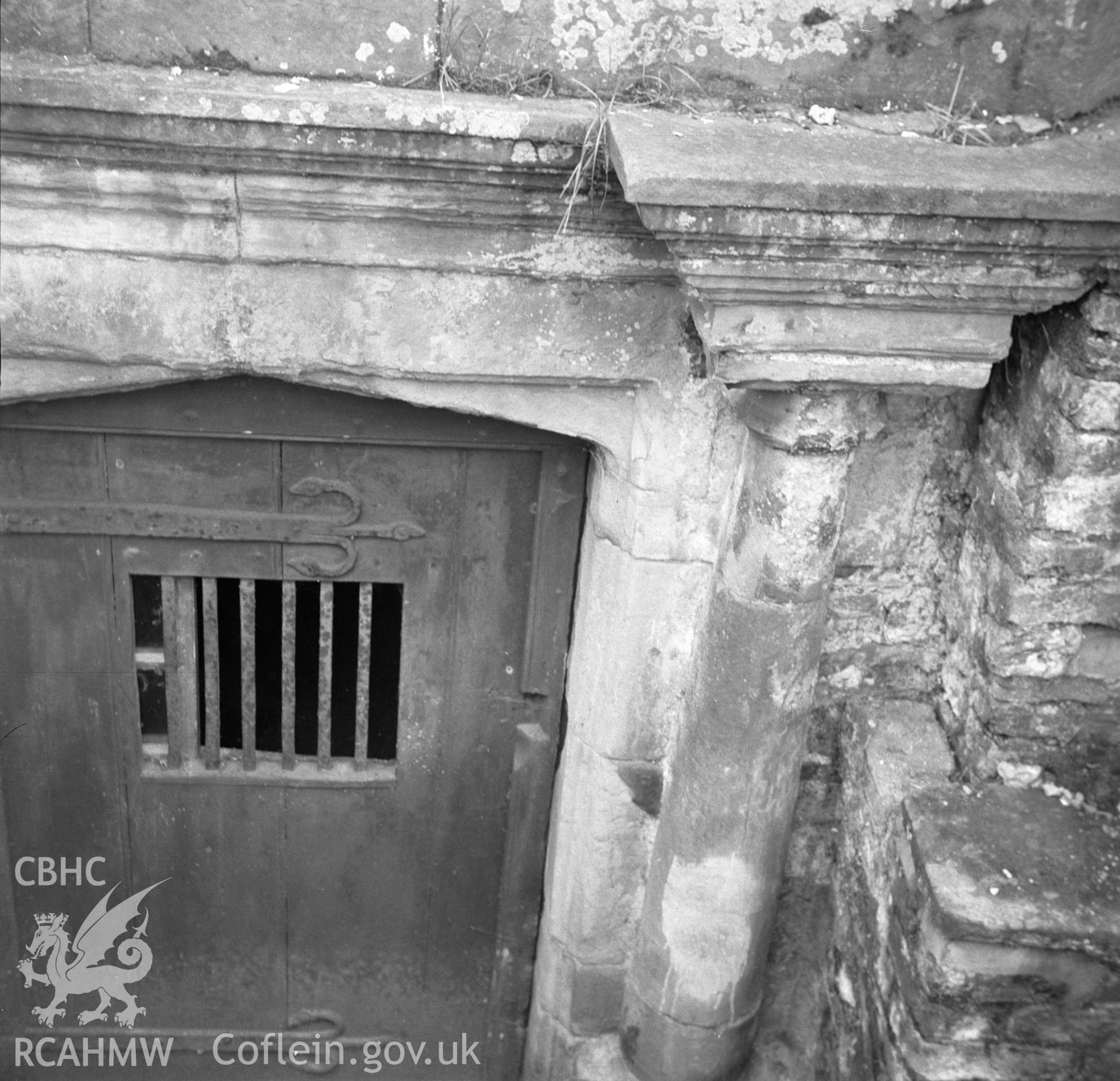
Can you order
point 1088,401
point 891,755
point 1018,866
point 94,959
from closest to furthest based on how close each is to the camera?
1. point 1088,401
2. point 1018,866
3. point 891,755
4. point 94,959

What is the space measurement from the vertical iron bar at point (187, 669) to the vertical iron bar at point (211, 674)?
0.03m

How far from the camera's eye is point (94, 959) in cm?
298

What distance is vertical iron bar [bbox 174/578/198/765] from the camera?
2637 millimetres

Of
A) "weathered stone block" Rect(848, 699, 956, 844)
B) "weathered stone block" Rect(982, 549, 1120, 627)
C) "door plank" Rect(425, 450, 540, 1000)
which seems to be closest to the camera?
"weathered stone block" Rect(982, 549, 1120, 627)

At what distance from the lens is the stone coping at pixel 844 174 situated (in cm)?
176

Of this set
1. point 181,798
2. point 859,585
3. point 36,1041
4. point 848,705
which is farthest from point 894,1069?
point 36,1041

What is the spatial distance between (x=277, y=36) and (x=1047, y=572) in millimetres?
1608

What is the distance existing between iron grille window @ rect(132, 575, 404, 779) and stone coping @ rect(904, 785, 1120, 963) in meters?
1.23

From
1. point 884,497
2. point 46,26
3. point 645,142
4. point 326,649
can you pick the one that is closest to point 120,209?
point 46,26

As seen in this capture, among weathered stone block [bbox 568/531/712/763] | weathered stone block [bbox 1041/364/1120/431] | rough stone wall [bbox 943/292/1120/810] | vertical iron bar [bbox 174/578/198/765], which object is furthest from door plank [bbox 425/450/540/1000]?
weathered stone block [bbox 1041/364/1120/431]

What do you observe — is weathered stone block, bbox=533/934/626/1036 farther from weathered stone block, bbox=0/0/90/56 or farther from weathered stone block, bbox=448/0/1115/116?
weathered stone block, bbox=0/0/90/56

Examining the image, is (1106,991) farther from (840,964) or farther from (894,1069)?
(840,964)

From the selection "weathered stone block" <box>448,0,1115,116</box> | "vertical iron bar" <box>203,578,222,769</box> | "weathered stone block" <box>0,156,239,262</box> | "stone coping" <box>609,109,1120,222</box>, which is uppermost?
"weathered stone block" <box>448,0,1115,116</box>

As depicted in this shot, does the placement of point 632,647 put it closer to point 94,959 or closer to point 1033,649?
point 1033,649
